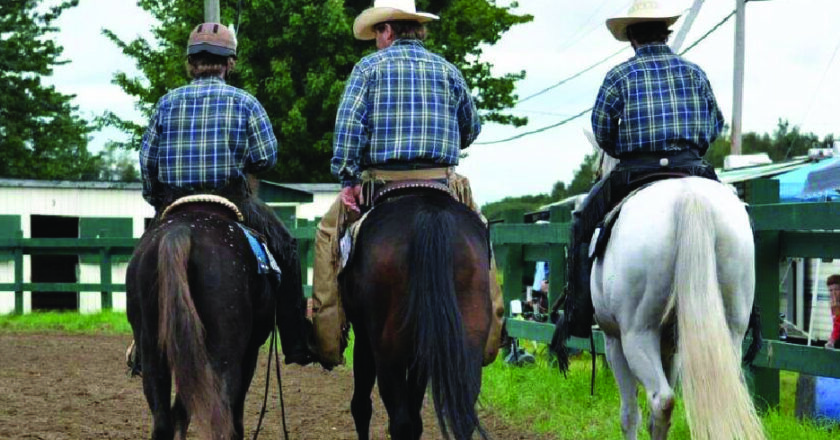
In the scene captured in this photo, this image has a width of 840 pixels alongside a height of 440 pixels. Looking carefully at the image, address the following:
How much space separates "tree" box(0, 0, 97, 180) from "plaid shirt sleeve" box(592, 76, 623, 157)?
40400 mm

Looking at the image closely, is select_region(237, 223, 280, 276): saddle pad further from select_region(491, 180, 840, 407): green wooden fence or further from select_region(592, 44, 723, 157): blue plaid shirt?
select_region(491, 180, 840, 407): green wooden fence

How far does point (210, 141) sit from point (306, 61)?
2926 cm

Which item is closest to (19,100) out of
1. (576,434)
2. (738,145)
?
(738,145)

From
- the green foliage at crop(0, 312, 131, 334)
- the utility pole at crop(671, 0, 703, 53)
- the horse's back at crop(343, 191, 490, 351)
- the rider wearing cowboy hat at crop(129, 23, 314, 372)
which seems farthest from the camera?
the green foliage at crop(0, 312, 131, 334)

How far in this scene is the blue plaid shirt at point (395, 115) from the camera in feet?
22.6

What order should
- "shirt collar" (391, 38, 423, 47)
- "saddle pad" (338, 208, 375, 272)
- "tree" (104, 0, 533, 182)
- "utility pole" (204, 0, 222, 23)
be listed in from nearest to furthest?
"saddle pad" (338, 208, 375, 272), "shirt collar" (391, 38, 423, 47), "utility pole" (204, 0, 222, 23), "tree" (104, 0, 533, 182)

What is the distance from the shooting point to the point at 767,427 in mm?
8008

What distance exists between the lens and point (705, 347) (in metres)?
6.34

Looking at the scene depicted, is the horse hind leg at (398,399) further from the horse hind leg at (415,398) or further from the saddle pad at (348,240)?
the saddle pad at (348,240)

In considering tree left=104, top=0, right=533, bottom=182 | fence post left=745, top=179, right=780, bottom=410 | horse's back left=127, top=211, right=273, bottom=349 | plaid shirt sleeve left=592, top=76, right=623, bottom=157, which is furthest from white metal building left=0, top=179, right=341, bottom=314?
horse's back left=127, top=211, right=273, bottom=349

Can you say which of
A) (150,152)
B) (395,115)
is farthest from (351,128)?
(150,152)

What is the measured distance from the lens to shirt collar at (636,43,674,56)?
7426 millimetres

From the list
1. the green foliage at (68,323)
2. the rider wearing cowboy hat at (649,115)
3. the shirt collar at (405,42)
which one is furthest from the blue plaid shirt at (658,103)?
the green foliage at (68,323)

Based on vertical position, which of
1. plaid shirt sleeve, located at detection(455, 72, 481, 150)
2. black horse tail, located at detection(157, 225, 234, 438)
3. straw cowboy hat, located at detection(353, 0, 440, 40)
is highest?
straw cowboy hat, located at detection(353, 0, 440, 40)
